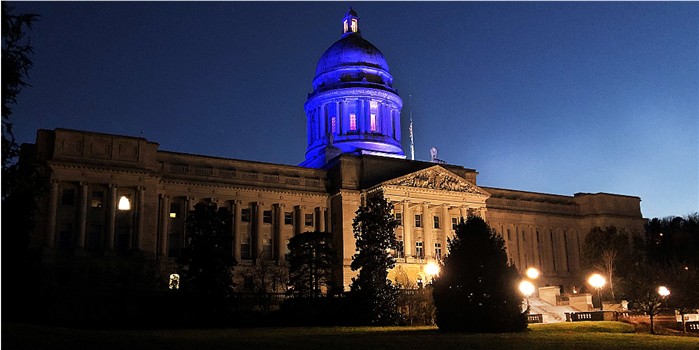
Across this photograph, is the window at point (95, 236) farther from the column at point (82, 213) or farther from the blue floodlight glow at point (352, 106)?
the blue floodlight glow at point (352, 106)

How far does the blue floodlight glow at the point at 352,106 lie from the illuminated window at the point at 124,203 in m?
31.1

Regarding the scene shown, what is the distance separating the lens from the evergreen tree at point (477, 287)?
114 ft

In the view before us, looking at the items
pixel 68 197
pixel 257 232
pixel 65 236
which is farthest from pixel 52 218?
pixel 257 232

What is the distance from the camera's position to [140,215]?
6525 cm

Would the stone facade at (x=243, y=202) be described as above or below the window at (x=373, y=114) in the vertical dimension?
below

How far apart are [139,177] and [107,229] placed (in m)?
5.61

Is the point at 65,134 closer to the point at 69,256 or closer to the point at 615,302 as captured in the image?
the point at 69,256

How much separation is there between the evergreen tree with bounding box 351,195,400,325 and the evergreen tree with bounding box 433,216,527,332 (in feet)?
34.5

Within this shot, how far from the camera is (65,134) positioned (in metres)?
63.4

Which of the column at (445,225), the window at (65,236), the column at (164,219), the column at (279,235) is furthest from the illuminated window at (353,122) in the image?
the window at (65,236)

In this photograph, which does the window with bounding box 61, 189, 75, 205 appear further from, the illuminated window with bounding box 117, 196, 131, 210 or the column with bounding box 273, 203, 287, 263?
the column with bounding box 273, 203, 287, 263

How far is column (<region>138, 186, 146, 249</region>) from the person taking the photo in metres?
64.6

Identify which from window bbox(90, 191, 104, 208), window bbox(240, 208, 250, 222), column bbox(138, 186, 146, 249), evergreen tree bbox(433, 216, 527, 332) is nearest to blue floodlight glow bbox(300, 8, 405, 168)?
window bbox(240, 208, 250, 222)

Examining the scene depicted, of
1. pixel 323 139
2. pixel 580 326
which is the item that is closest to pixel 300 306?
pixel 580 326
